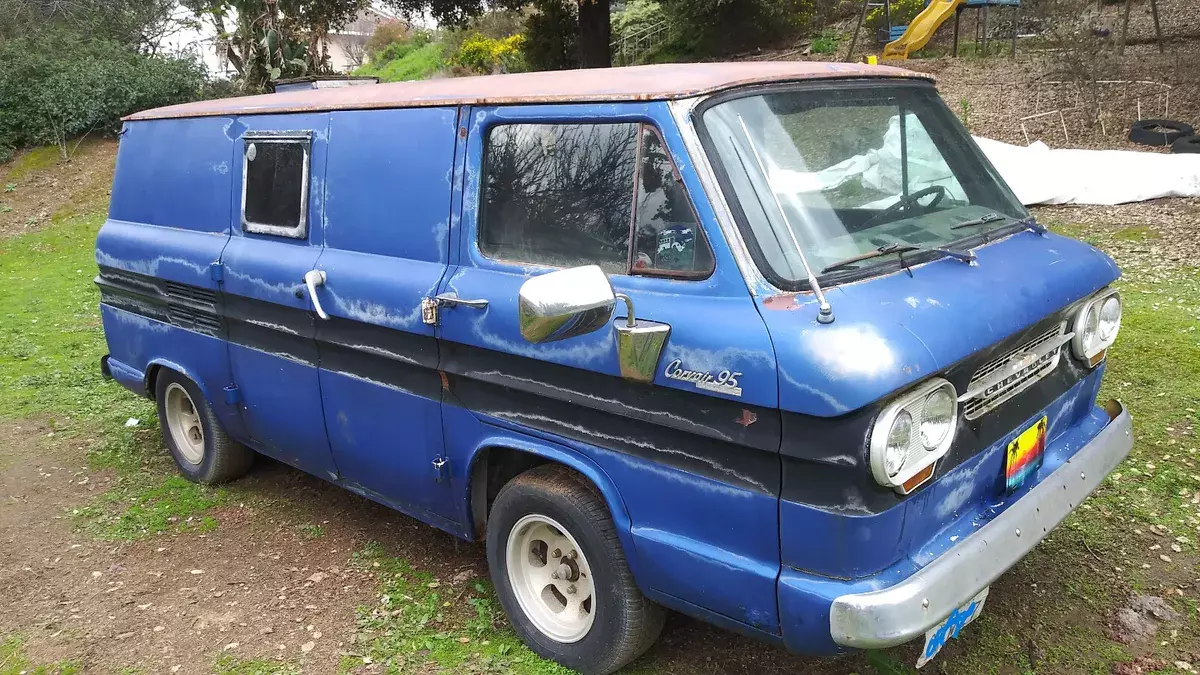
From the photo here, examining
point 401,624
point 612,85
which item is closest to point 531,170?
point 612,85

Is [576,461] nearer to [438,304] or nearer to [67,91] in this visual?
[438,304]

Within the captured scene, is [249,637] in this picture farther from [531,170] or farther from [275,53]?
[275,53]

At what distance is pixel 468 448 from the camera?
337cm

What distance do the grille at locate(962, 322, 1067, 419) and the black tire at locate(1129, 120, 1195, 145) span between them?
9.92 metres

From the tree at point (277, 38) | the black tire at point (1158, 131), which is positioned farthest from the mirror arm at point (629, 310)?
the tree at point (277, 38)

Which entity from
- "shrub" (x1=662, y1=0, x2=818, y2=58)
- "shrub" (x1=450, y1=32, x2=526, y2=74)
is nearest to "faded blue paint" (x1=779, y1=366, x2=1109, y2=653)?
"shrub" (x1=662, y1=0, x2=818, y2=58)

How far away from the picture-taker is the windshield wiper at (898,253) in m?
2.72

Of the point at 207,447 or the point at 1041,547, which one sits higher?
the point at 207,447

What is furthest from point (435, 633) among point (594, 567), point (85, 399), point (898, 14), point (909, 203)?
point (898, 14)

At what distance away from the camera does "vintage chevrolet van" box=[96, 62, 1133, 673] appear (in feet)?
8.05

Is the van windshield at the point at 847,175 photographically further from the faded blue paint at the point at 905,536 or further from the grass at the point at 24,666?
the grass at the point at 24,666

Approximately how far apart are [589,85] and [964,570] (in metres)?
1.93

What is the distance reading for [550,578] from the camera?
338 centimetres

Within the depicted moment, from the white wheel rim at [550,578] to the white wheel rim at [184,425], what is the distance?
2.60 metres
